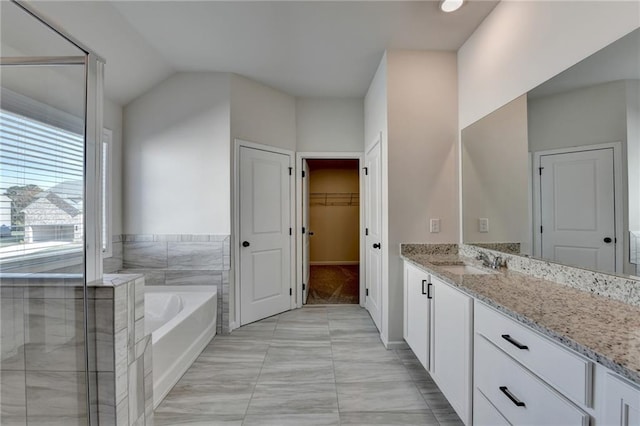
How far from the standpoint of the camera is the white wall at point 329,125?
3572mm

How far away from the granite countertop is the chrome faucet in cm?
23

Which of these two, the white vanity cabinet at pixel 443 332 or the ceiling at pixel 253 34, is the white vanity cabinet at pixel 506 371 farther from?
the ceiling at pixel 253 34

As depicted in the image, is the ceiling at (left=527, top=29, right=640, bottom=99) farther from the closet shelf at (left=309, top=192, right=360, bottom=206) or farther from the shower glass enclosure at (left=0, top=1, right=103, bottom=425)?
the closet shelf at (left=309, top=192, right=360, bottom=206)

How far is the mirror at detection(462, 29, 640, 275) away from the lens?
1171mm

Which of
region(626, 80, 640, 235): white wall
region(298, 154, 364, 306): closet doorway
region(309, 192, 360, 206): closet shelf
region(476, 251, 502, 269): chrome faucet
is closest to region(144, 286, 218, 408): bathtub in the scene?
region(476, 251, 502, 269): chrome faucet

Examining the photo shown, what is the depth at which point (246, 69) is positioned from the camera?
2895 millimetres

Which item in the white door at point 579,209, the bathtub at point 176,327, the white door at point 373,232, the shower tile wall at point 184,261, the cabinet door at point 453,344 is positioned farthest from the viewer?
the shower tile wall at point 184,261

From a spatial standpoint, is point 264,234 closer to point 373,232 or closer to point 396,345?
point 373,232

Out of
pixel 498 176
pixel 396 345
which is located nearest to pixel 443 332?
pixel 396 345

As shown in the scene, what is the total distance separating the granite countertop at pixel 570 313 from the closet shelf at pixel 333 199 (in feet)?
16.4

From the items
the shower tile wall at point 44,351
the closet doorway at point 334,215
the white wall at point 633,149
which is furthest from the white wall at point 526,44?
the closet doorway at point 334,215

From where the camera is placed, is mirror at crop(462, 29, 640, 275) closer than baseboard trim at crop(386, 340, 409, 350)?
Yes

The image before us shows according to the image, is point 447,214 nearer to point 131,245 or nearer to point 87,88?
point 87,88

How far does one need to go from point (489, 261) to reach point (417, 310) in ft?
2.10
